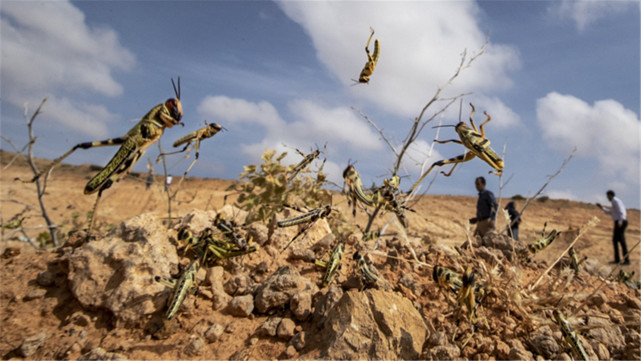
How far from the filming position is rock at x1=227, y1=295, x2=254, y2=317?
3459mm

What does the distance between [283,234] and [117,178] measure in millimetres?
3081

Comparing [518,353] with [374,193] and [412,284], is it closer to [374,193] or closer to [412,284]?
[412,284]

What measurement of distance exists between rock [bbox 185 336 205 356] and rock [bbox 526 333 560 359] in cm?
320

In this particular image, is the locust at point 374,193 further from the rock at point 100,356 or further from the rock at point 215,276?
the rock at point 100,356

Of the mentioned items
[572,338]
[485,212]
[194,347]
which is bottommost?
[194,347]

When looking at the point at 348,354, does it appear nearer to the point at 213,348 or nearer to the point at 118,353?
the point at 213,348

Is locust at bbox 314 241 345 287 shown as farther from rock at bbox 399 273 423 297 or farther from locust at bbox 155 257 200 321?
locust at bbox 155 257 200 321

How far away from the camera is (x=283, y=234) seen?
14.8 feet

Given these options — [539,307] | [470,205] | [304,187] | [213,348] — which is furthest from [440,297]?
[470,205]

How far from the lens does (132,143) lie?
1676 mm

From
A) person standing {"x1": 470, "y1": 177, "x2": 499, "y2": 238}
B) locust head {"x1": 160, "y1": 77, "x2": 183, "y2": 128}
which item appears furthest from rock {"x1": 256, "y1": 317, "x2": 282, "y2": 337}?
person standing {"x1": 470, "y1": 177, "x2": 499, "y2": 238}

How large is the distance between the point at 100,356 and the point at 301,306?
5.76 ft

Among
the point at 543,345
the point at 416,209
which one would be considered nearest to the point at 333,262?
the point at 543,345

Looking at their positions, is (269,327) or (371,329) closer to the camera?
(371,329)
